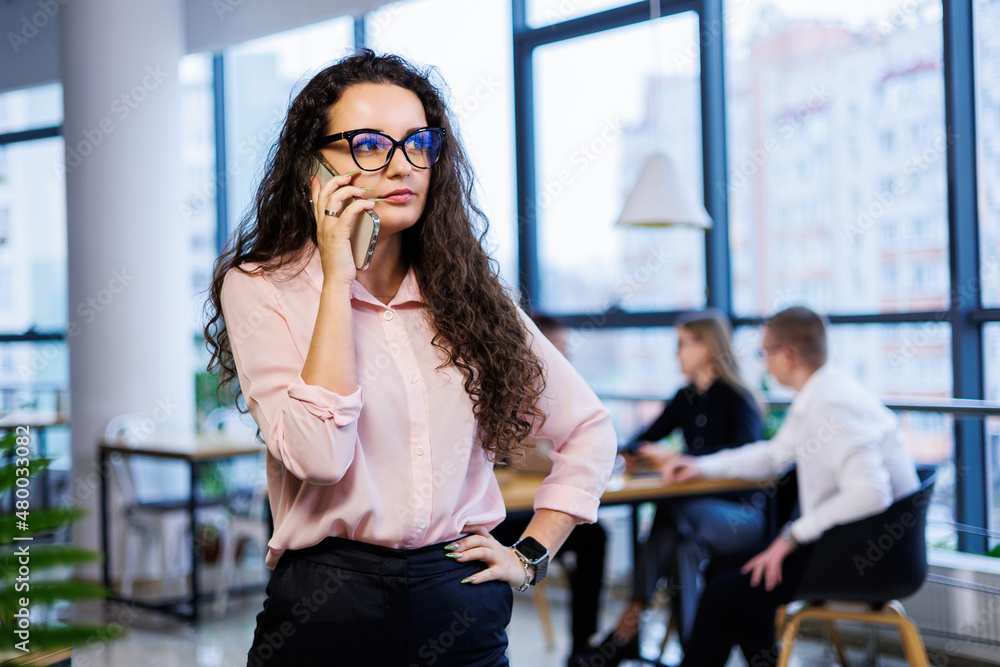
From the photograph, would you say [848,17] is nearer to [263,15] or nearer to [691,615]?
[691,615]

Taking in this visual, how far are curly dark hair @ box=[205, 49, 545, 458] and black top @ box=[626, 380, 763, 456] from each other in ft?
8.30

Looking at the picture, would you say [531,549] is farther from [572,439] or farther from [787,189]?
[787,189]

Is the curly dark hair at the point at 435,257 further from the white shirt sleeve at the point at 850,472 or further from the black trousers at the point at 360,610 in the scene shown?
the white shirt sleeve at the point at 850,472

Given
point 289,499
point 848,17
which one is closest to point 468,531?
point 289,499

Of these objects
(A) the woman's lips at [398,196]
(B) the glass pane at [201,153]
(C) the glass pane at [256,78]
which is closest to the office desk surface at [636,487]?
(A) the woman's lips at [398,196]

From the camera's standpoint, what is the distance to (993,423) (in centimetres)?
385

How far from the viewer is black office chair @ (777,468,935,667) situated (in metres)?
2.80

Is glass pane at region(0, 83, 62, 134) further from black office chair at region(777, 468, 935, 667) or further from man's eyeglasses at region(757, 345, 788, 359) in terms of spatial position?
black office chair at region(777, 468, 935, 667)

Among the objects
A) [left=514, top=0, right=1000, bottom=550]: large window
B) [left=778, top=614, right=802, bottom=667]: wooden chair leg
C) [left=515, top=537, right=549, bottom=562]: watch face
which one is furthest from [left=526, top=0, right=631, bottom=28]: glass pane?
[left=515, top=537, right=549, bottom=562]: watch face

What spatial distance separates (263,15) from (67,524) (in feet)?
20.5

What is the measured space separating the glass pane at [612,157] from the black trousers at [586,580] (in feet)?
5.46

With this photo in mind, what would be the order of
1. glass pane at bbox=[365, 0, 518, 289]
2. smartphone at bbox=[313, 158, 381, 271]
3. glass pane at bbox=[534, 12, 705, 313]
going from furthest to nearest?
glass pane at bbox=[365, 0, 518, 289] < glass pane at bbox=[534, 12, 705, 313] < smartphone at bbox=[313, 158, 381, 271]

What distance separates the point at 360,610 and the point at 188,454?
347cm
